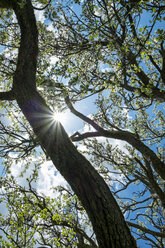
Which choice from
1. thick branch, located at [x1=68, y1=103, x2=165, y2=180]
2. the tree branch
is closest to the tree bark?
the tree branch

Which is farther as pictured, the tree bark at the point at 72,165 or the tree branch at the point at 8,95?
the tree branch at the point at 8,95

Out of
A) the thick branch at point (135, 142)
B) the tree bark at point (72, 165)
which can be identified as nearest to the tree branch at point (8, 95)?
the tree bark at point (72, 165)

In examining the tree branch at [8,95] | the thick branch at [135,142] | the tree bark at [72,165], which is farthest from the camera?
the thick branch at [135,142]

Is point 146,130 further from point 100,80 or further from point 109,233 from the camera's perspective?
point 109,233

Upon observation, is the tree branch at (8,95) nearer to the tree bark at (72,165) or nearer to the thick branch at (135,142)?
the tree bark at (72,165)

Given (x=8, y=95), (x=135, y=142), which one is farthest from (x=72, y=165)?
(x=135, y=142)

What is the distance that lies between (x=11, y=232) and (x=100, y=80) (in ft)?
28.6

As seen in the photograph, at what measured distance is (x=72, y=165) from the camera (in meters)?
2.91

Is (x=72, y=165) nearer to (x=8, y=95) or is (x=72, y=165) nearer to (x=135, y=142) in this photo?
(x=8, y=95)

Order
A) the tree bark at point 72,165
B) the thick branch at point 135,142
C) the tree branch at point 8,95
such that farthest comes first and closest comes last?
the thick branch at point 135,142
the tree branch at point 8,95
the tree bark at point 72,165

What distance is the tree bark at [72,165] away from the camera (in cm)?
245

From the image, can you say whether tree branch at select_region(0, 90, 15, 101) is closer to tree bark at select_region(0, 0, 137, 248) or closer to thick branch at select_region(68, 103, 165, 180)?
tree bark at select_region(0, 0, 137, 248)

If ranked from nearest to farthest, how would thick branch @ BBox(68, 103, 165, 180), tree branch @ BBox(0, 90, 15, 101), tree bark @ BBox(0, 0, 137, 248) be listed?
tree bark @ BBox(0, 0, 137, 248) → tree branch @ BBox(0, 90, 15, 101) → thick branch @ BBox(68, 103, 165, 180)

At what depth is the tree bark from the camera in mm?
2449
